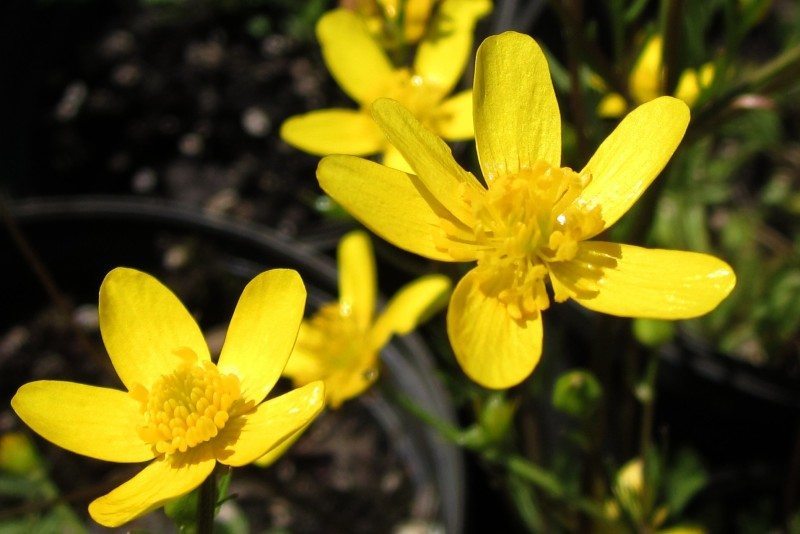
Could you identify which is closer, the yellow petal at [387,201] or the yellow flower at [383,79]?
the yellow petal at [387,201]

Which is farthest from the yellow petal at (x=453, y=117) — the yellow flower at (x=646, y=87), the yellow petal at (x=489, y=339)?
the yellow petal at (x=489, y=339)

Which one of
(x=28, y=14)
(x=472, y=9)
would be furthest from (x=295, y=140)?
(x=28, y=14)

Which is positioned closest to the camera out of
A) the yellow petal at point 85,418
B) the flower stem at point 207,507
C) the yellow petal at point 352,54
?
the flower stem at point 207,507

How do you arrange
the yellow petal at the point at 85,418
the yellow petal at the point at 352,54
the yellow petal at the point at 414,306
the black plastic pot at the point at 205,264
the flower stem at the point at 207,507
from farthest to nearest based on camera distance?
1. the black plastic pot at the point at 205,264
2. the yellow petal at the point at 352,54
3. the yellow petal at the point at 414,306
4. the yellow petal at the point at 85,418
5. the flower stem at the point at 207,507

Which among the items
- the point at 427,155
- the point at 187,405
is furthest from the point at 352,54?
the point at 187,405

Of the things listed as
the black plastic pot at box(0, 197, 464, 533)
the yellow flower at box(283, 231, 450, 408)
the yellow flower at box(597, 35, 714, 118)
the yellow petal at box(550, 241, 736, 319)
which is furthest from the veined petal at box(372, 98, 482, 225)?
the black plastic pot at box(0, 197, 464, 533)

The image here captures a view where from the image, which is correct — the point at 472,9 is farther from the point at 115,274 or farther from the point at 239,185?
the point at 239,185

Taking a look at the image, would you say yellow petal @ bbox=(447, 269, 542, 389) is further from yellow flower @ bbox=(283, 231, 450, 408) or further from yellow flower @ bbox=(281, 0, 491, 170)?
yellow flower @ bbox=(281, 0, 491, 170)

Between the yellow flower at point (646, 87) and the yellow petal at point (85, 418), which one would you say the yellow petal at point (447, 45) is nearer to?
the yellow flower at point (646, 87)
